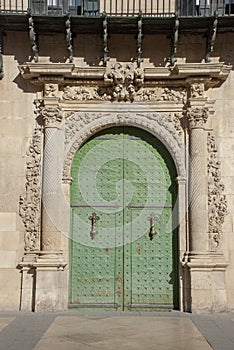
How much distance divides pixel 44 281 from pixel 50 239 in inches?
30.4

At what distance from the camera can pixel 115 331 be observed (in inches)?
291

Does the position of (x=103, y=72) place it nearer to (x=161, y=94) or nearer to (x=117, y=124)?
(x=117, y=124)

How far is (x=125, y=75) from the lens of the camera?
992cm

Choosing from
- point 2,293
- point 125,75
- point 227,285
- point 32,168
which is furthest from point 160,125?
point 2,293

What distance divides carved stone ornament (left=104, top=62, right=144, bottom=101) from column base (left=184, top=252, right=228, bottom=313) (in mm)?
3307

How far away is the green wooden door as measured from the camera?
967 centimetres

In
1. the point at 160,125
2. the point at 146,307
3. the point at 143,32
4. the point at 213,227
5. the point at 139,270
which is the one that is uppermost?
the point at 143,32

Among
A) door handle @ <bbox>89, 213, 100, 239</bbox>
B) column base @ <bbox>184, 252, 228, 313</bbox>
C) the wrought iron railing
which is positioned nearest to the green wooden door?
door handle @ <bbox>89, 213, 100, 239</bbox>

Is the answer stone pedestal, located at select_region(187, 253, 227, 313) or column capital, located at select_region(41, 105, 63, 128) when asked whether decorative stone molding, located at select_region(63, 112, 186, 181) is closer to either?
column capital, located at select_region(41, 105, 63, 128)

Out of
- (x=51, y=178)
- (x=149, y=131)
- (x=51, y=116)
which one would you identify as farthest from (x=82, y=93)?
(x=51, y=178)

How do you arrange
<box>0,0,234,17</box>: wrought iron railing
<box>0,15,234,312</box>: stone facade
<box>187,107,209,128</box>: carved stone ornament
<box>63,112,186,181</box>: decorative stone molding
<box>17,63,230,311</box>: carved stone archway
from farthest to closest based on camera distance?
<box>0,0,234,17</box>: wrought iron railing → <box>63,112,186,181</box>: decorative stone molding → <box>187,107,209,128</box>: carved stone ornament → <box>0,15,234,312</box>: stone facade → <box>17,63,230,311</box>: carved stone archway

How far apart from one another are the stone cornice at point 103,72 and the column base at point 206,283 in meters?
3.36

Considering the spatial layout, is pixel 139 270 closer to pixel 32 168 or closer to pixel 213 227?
pixel 213 227

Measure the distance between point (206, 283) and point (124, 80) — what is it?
13.5 feet
